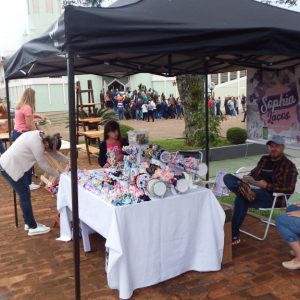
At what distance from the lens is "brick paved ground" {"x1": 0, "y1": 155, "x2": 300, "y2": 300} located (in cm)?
327

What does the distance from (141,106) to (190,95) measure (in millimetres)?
14410

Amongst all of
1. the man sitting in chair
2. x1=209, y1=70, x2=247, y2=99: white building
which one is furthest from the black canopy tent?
x1=209, y1=70, x2=247, y2=99: white building

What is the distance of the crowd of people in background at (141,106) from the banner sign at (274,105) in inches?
752

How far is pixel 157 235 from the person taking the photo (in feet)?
10.8

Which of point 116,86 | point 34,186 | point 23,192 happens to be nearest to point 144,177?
point 23,192

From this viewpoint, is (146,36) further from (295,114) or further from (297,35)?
(295,114)

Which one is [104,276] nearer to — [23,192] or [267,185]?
[23,192]

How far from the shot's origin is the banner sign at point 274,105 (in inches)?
191

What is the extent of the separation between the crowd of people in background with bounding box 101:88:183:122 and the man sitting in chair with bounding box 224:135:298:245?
2046cm

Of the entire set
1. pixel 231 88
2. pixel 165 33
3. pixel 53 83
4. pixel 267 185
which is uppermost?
pixel 53 83

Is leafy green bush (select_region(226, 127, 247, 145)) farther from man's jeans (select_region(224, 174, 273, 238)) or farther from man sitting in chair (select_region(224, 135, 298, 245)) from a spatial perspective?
man's jeans (select_region(224, 174, 273, 238))

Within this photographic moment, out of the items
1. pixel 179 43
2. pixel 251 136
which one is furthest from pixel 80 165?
pixel 179 43

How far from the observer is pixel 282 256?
154 inches

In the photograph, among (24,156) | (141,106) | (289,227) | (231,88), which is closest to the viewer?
(289,227)
